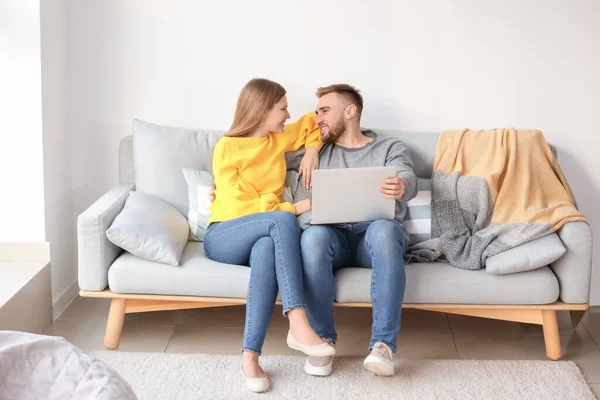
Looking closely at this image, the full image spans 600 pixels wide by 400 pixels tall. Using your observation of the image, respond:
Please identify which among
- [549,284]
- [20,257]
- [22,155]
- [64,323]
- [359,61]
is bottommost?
[64,323]

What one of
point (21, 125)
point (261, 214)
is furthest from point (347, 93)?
point (21, 125)

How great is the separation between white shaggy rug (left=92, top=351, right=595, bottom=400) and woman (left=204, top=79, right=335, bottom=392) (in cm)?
11

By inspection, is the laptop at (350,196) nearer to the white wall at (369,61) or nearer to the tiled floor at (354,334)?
the tiled floor at (354,334)

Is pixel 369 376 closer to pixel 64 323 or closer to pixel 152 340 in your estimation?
pixel 152 340

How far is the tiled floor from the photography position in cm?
286

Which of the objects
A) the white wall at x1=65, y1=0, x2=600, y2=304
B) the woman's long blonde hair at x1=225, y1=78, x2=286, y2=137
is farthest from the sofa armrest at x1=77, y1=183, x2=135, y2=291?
the white wall at x1=65, y1=0, x2=600, y2=304

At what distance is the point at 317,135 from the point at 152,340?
3.45 ft

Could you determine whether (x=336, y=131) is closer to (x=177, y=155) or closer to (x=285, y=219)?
(x=285, y=219)

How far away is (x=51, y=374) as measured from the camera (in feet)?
5.01

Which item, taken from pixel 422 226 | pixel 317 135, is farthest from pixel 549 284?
pixel 317 135

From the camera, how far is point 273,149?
300 centimetres

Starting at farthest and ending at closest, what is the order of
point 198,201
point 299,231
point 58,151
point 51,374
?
1. point 58,151
2. point 198,201
3. point 299,231
4. point 51,374

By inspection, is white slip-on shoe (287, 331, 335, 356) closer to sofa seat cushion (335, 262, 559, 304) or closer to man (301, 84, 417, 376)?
man (301, 84, 417, 376)

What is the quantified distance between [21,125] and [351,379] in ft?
5.43
